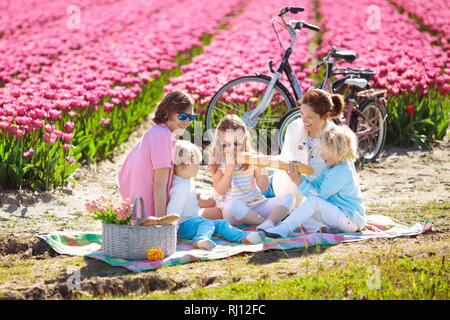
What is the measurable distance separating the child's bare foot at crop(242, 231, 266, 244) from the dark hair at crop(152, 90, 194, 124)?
108 cm

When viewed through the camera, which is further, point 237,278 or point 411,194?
point 411,194

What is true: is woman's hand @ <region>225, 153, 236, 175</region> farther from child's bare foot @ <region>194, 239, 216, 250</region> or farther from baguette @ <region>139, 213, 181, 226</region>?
baguette @ <region>139, 213, 181, 226</region>

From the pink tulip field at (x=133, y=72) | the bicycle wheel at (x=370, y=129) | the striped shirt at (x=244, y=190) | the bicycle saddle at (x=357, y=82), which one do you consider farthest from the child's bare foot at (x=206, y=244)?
the bicycle wheel at (x=370, y=129)

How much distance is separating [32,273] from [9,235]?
794mm

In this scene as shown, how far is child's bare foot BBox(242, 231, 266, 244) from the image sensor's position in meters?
4.58

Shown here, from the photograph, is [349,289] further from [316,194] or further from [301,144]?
[301,144]

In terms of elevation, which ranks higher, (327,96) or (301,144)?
(327,96)

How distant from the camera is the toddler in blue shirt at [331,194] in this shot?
4.74 meters

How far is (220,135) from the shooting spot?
498 centimetres

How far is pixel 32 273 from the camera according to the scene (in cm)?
398

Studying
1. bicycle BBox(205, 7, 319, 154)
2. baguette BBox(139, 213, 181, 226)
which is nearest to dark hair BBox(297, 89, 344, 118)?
bicycle BBox(205, 7, 319, 154)

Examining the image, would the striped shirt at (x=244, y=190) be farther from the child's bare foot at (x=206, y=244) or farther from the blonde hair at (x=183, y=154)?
the child's bare foot at (x=206, y=244)

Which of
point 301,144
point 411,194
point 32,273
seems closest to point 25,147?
point 32,273
